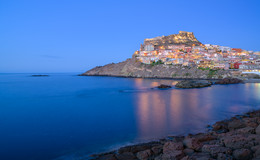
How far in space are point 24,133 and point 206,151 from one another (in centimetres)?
739

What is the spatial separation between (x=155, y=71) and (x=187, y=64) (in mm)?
10754

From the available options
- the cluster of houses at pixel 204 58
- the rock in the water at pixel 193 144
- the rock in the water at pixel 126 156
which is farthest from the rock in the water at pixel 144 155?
the cluster of houses at pixel 204 58

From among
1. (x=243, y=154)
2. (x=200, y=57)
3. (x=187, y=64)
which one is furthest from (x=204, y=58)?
(x=243, y=154)

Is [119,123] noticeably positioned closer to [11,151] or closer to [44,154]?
[44,154]

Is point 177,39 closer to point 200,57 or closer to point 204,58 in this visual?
point 200,57

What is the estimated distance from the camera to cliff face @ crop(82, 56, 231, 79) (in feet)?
154

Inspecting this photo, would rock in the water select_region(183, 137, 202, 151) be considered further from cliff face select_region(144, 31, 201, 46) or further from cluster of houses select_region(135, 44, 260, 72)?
cliff face select_region(144, 31, 201, 46)

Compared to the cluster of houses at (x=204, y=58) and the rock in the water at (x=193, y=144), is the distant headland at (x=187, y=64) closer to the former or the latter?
the cluster of houses at (x=204, y=58)

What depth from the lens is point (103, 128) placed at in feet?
26.7

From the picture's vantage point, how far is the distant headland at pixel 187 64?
156ft

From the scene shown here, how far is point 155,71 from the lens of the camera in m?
58.2

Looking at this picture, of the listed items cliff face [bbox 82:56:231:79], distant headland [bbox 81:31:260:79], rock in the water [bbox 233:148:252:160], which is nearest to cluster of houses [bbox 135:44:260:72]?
distant headland [bbox 81:31:260:79]

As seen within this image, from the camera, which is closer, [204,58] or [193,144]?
[193,144]

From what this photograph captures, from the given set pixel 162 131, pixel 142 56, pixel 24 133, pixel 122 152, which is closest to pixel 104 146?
pixel 122 152
